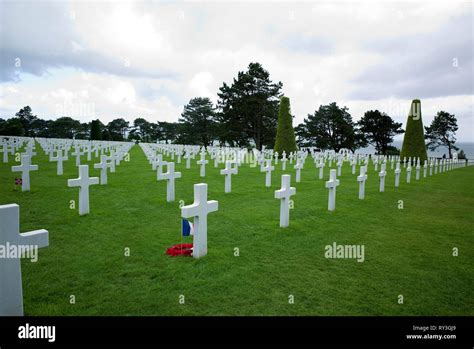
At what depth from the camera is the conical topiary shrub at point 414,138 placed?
2646 cm

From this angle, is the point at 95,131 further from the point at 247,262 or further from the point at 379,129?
the point at 247,262

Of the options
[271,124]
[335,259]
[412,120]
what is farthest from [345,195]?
[271,124]

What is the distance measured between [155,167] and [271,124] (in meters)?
27.6

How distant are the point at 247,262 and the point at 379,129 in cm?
5233

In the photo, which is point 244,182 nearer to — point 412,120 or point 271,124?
point 412,120

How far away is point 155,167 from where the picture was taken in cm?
1572

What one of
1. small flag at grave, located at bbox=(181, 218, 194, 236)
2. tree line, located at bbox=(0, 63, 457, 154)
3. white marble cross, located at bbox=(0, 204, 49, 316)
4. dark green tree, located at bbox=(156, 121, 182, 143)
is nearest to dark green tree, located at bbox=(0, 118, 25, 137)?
tree line, located at bbox=(0, 63, 457, 154)

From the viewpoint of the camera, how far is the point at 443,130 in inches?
2000

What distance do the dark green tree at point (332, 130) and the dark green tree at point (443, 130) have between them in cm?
1034

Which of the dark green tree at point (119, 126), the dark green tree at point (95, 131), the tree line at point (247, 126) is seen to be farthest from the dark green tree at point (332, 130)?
the dark green tree at point (119, 126)

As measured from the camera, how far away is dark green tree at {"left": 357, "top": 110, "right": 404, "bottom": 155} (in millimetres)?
51156

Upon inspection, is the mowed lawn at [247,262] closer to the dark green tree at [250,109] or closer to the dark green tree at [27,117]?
the dark green tree at [250,109]

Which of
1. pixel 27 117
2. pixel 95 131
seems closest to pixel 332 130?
pixel 95 131
